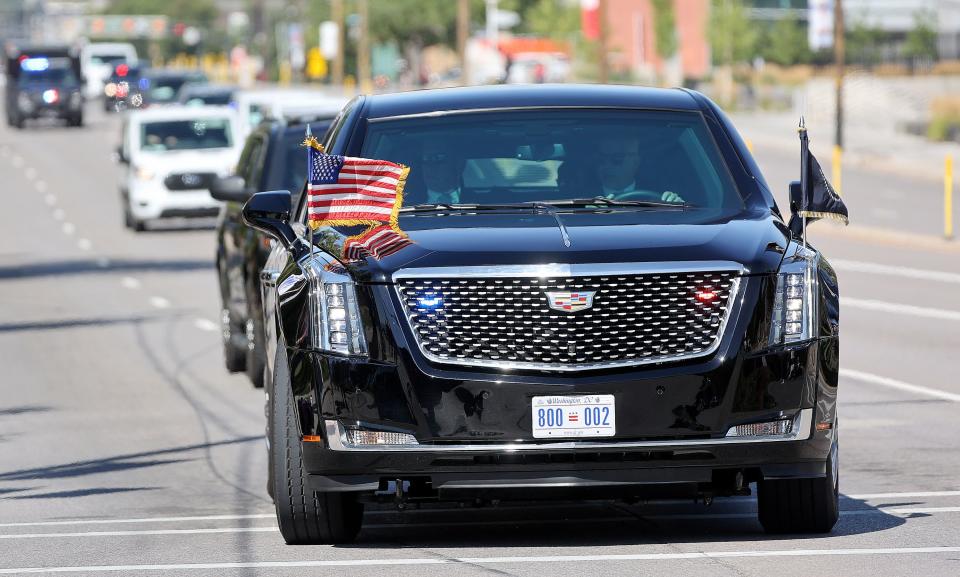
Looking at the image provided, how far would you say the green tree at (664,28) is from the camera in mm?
102750

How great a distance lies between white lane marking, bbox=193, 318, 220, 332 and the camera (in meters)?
18.9

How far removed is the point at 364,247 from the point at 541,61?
312 feet

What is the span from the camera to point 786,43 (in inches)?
3895

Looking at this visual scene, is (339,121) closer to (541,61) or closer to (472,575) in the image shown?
(472,575)

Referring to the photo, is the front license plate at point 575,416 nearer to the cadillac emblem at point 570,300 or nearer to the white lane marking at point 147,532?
the cadillac emblem at point 570,300

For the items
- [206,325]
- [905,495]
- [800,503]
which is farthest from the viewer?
[206,325]

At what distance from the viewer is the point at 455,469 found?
7465 mm

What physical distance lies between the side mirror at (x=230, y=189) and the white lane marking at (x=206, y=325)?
15.1ft

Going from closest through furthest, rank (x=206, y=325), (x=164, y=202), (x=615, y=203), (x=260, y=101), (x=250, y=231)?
(x=615, y=203), (x=250, y=231), (x=206, y=325), (x=260, y=101), (x=164, y=202)

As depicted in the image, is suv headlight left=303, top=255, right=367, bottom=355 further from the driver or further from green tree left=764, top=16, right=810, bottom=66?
green tree left=764, top=16, right=810, bottom=66

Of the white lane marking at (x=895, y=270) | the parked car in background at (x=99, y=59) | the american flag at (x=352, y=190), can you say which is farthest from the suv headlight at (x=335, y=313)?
the parked car in background at (x=99, y=59)

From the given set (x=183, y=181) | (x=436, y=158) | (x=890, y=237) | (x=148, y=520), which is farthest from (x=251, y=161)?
(x=183, y=181)

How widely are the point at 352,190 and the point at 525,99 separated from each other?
118 cm

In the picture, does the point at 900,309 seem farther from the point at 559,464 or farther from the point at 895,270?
the point at 559,464
